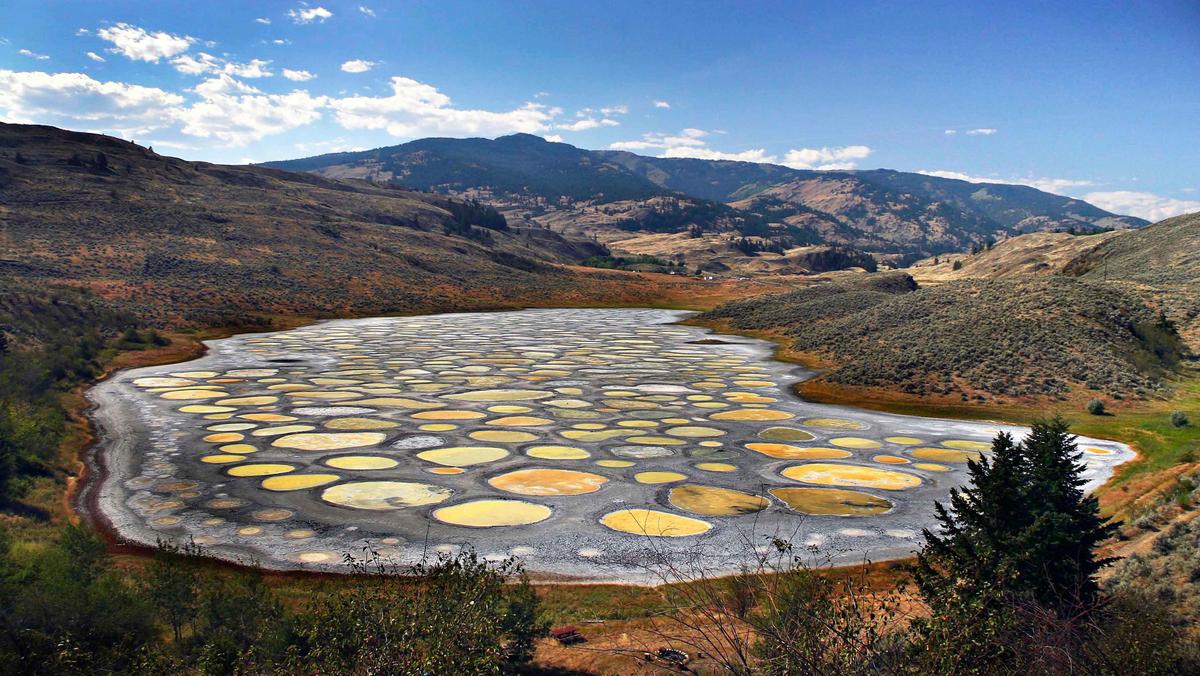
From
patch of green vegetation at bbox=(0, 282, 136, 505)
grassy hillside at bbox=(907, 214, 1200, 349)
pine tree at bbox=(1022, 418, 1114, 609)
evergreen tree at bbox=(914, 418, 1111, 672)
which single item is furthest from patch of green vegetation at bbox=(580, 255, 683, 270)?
pine tree at bbox=(1022, 418, 1114, 609)

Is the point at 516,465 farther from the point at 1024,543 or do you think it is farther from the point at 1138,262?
the point at 1138,262

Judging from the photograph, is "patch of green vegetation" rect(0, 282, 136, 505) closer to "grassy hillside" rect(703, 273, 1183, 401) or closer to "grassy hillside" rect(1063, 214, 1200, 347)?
"grassy hillside" rect(703, 273, 1183, 401)

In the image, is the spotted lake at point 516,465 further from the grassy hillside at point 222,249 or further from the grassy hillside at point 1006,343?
the grassy hillside at point 222,249

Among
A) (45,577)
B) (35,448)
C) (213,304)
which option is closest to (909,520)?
(45,577)

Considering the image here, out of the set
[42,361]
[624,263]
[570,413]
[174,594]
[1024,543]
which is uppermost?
[624,263]

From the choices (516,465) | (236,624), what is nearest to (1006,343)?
(516,465)

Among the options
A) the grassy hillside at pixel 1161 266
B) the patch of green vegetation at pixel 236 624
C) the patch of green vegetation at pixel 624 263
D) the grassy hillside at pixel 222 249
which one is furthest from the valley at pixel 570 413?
the patch of green vegetation at pixel 624 263
